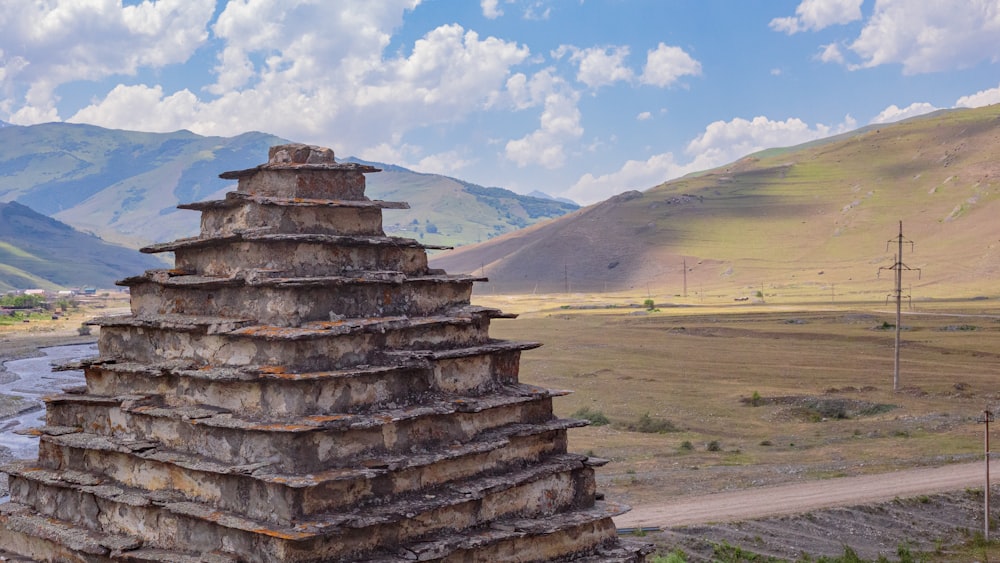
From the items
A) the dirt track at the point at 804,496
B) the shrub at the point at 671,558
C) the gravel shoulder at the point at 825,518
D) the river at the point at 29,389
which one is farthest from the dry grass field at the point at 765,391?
the river at the point at 29,389

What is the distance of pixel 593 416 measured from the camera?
4322 centimetres

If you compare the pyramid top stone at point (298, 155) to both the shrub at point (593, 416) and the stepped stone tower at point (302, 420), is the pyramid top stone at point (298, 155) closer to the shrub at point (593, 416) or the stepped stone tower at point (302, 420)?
the stepped stone tower at point (302, 420)

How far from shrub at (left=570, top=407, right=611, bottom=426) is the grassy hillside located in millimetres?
83795

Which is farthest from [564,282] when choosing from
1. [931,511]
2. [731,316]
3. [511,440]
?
[511,440]

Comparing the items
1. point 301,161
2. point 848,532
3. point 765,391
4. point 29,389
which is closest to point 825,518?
point 848,532

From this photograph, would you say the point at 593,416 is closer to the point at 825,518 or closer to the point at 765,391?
the point at 765,391

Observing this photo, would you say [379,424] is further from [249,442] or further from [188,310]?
[188,310]

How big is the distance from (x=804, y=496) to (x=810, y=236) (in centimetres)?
14127

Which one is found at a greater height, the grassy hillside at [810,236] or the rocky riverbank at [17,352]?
the grassy hillside at [810,236]

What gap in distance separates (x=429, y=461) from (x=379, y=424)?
0.86 meters

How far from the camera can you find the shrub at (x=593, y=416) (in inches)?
1668

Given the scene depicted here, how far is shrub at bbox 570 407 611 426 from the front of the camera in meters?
42.4

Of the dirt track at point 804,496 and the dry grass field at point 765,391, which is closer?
the dirt track at point 804,496

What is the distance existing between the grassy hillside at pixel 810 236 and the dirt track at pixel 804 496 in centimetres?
9138
